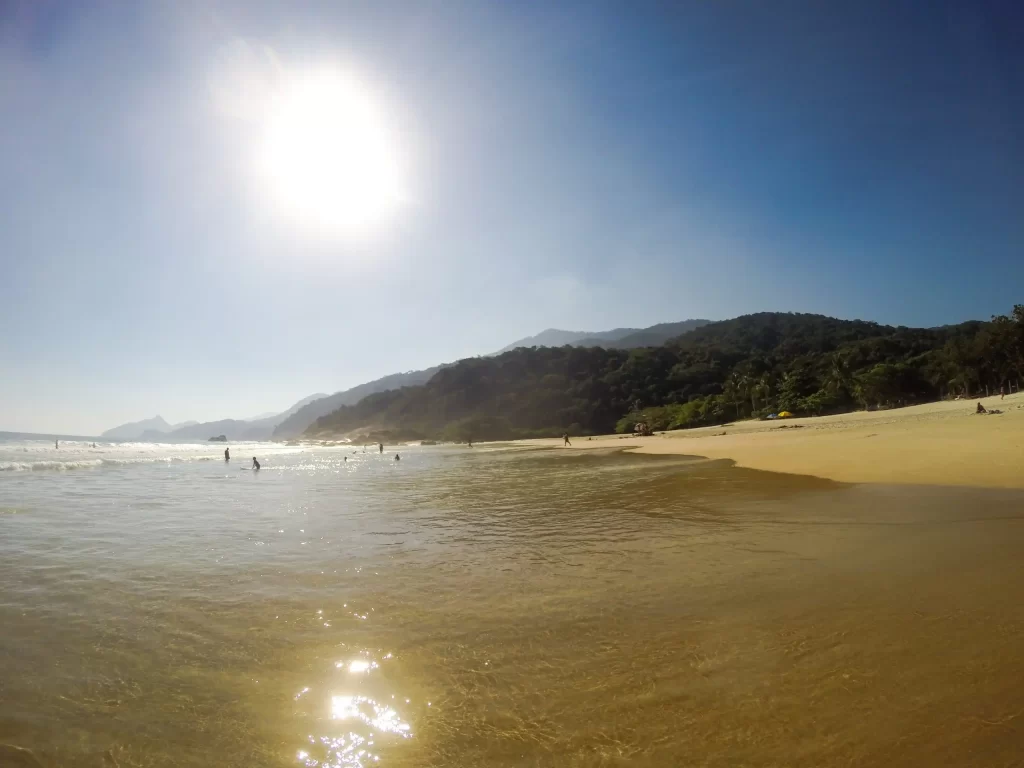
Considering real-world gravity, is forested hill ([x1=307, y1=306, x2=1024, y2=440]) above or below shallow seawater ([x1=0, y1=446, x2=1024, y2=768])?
above

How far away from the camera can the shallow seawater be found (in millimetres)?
3555

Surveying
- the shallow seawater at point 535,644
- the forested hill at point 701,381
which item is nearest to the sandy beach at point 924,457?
the shallow seawater at point 535,644

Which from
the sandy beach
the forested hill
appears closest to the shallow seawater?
the sandy beach

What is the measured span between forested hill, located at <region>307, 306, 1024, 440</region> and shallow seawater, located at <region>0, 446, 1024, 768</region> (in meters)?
84.0

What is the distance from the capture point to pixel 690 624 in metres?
5.43

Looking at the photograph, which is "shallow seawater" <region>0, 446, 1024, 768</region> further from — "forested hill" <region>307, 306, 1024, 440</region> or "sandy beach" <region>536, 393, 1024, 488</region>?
"forested hill" <region>307, 306, 1024, 440</region>

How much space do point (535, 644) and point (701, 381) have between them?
447ft

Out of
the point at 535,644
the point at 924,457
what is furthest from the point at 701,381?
the point at 535,644

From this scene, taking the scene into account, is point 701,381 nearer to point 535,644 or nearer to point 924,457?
point 924,457

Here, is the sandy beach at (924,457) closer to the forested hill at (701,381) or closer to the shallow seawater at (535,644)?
the shallow seawater at (535,644)

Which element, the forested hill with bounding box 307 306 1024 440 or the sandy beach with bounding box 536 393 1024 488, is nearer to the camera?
the sandy beach with bounding box 536 393 1024 488

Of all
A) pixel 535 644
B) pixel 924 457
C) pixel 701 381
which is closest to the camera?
pixel 535 644

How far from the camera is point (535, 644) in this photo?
5.16m

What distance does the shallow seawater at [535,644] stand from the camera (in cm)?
355
